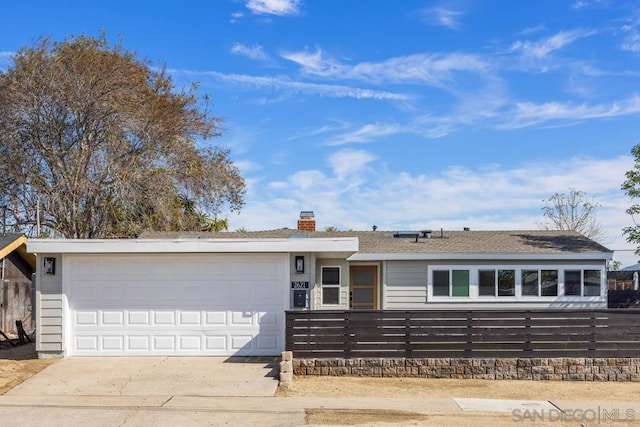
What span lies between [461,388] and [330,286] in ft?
21.2

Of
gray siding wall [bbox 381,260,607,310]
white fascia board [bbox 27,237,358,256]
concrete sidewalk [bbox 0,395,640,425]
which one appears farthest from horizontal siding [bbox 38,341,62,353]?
gray siding wall [bbox 381,260,607,310]

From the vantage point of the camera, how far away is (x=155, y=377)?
1129cm

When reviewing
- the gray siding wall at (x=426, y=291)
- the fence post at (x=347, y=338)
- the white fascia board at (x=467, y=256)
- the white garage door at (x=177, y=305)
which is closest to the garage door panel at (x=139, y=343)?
the white garage door at (x=177, y=305)

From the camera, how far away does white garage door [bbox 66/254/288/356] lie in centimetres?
1311

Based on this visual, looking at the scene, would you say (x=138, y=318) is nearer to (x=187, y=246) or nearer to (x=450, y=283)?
(x=187, y=246)

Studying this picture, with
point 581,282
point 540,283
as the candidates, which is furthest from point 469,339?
point 581,282

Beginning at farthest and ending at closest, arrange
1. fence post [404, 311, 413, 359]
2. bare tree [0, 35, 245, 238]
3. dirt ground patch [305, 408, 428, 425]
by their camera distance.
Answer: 1. bare tree [0, 35, 245, 238]
2. fence post [404, 311, 413, 359]
3. dirt ground patch [305, 408, 428, 425]

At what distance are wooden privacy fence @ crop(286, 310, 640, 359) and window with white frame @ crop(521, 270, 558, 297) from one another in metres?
4.53

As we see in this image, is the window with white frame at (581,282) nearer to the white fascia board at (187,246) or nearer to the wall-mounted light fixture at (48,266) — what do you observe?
the white fascia board at (187,246)

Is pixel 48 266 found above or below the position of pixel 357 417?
above

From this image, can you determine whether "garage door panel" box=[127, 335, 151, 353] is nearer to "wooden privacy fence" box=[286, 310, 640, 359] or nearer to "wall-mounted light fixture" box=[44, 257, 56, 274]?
"wall-mounted light fixture" box=[44, 257, 56, 274]

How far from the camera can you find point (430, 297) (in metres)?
16.7

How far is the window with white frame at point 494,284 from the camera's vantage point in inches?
661

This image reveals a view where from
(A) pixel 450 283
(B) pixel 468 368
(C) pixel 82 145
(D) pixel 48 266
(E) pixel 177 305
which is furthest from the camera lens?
(C) pixel 82 145
